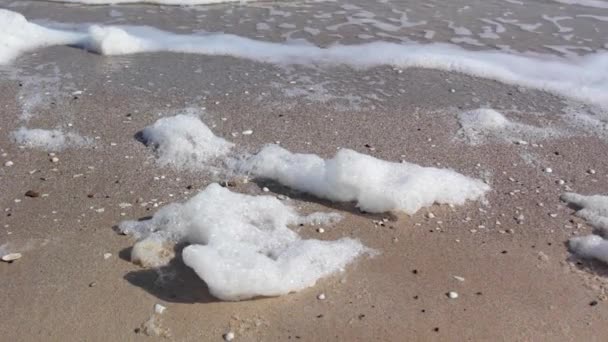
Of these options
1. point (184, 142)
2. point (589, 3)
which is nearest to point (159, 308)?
point (184, 142)

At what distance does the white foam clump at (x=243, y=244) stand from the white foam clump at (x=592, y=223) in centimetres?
104

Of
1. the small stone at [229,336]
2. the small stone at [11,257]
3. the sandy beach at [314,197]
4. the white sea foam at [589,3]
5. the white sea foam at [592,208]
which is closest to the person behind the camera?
the small stone at [229,336]

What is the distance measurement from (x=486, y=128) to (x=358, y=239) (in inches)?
64.6

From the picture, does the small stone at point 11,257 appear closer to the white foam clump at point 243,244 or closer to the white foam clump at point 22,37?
the white foam clump at point 243,244

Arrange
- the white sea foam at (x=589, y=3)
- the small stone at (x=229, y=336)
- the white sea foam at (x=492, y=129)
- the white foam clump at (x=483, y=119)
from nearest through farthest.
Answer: the small stone at (x=229, y=336), the white sea foam at (x=492, y=129), the white foam clump at (x=483, y=119), the white sea foam at (x=589, y=3)

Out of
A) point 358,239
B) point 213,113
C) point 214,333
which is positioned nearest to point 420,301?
point 358,239

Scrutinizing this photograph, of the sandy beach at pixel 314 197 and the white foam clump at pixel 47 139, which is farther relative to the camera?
the white foam clump at pixel 47 139

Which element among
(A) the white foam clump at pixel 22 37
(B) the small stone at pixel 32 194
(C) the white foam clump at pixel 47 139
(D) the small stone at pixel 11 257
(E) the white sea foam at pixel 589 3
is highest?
(E) the white sea foam at pixel 589 3

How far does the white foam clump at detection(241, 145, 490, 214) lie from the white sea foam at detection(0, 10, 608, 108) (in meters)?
2.01

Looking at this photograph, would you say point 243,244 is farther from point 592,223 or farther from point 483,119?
point 483,119

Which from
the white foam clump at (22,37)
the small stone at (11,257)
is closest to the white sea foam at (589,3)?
the white foam clump at (22,37)

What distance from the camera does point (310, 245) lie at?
3.09m

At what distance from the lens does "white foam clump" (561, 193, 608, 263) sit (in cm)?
316

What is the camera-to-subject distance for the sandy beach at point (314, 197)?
8.87 ft
